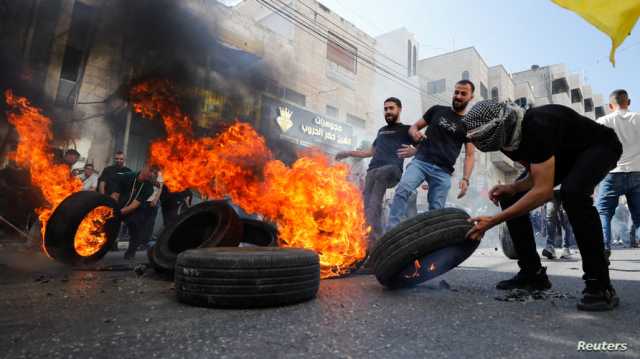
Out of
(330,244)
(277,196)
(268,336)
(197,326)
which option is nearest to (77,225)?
(277,196)

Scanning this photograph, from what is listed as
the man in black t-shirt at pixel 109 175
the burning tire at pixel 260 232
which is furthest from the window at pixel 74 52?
the burning tire at pixel 260 232

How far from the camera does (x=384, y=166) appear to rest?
16.4ft

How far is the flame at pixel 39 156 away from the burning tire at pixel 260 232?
3.56 meters

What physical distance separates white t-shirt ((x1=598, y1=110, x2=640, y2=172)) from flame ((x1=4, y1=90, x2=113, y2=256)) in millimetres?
8598

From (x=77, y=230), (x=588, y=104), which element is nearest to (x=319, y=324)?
(x=77, y=230)

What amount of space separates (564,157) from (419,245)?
1262 millimetres

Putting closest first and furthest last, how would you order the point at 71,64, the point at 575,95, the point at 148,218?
the point at 148,218 → the point at 71,64 → the point at 575,95

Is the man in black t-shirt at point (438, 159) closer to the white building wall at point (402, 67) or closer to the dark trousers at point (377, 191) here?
the dark trousers at point (377, 191)

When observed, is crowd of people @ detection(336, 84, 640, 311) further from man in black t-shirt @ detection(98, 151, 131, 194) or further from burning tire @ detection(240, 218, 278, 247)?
man in black t-shirt @ detection(98, 151, 131, 194)

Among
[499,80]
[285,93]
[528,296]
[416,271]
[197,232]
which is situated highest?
[499,80]

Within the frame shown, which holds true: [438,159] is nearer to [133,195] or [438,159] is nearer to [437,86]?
[133,195]

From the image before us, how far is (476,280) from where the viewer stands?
376 cm

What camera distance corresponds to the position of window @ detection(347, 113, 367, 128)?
782 inches

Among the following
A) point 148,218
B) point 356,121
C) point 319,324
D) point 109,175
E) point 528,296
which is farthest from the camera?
point 356,121
